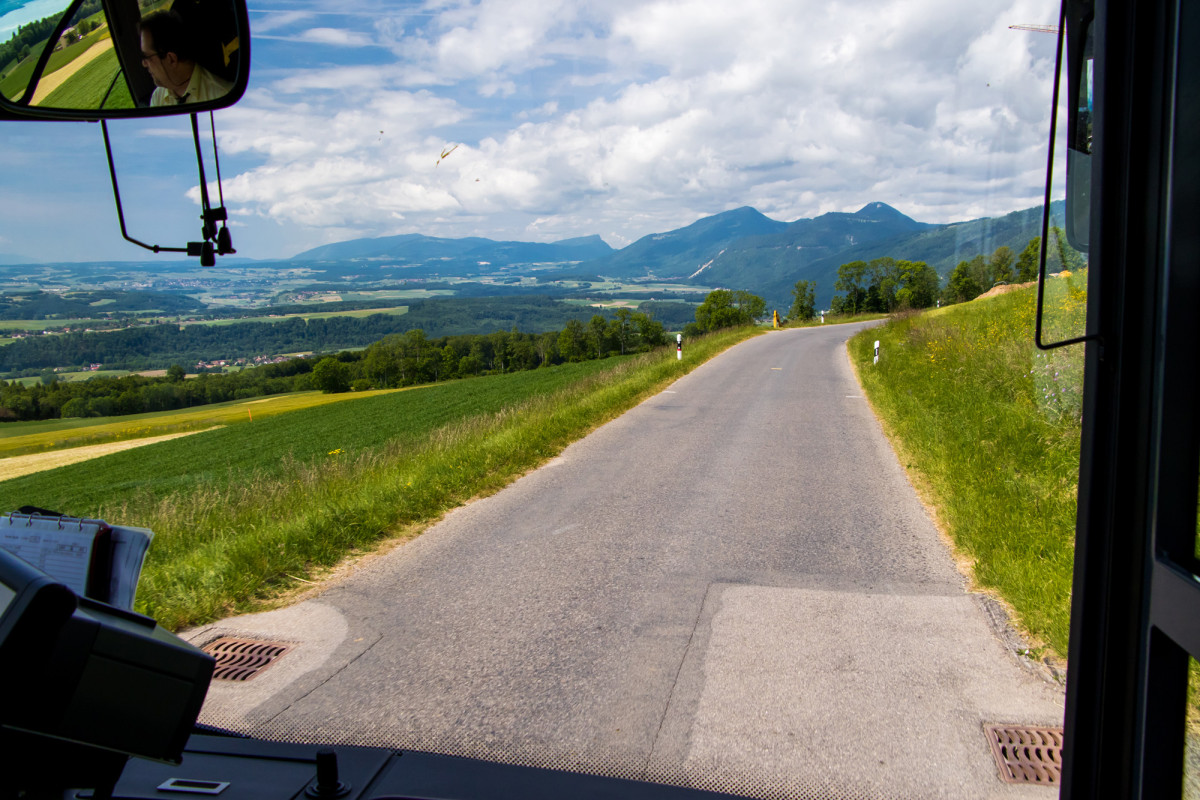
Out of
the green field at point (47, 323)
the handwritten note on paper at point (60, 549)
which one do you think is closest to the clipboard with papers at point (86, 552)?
the handwritten note on paper at point (60, 549)

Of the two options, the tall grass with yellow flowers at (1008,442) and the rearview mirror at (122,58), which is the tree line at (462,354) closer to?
the tall grass with yellow flowers at (1008,442)

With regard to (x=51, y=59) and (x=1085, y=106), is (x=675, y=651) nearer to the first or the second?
(x=1085, y=106)

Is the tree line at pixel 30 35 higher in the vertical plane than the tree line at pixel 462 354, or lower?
higher

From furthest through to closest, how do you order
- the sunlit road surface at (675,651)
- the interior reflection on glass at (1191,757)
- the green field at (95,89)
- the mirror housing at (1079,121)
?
the sunlit road surface at (675,651) → the green field at (95,89) → the mirror housing at (1079,121) → the interior reflection on glass at (1191,757)

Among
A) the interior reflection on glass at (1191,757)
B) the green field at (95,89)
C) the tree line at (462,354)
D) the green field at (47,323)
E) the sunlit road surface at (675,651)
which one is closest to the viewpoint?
the interior reflection on glass at (1191,757)

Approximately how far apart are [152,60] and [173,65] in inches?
1.6

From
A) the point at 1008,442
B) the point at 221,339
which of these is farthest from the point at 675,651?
the point at 221,339

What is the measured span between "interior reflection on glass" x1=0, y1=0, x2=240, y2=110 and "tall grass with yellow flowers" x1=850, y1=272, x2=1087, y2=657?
194cm

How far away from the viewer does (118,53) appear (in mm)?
1615

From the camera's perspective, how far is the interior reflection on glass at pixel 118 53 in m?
1.54

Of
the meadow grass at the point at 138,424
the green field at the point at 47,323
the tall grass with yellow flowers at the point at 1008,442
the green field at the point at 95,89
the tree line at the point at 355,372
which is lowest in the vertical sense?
the meadow grass at the point at 138,424

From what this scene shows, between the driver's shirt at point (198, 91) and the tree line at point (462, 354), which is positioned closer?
the driver's shirt at point (198, 91)

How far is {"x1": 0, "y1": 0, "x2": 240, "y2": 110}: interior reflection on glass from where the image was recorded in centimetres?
154

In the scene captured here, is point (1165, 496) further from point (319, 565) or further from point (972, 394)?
point (972, 394)
